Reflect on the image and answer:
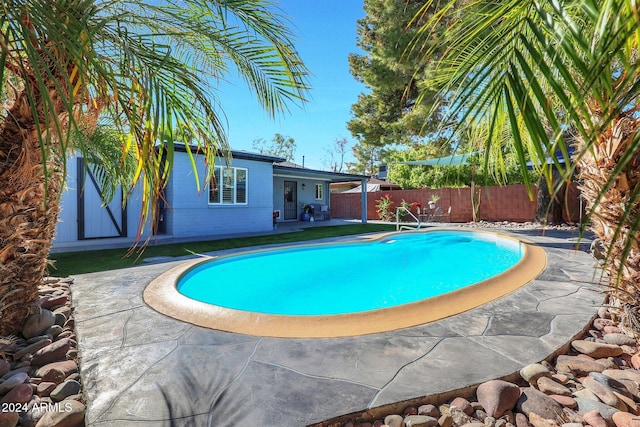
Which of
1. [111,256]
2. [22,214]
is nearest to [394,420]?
[22,214]

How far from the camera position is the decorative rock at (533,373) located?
240 centimetres

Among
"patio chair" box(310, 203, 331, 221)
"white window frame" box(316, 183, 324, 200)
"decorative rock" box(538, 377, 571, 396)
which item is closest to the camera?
"decorative rock" box(538, 377, 571, 396)

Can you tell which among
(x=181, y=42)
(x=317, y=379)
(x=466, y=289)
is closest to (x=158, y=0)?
(x=181, y=42)

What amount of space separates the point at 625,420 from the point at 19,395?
4107mm

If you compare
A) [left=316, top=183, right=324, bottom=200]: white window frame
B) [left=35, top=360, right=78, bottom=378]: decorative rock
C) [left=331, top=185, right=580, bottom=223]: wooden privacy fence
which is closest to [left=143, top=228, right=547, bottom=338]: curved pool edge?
[left=35, top=360, right=78, bottom=378]: decorative rock

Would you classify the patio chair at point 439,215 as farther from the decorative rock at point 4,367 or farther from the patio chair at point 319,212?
the decorative rock at point 4,367

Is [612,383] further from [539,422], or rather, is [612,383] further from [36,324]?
[36,324]

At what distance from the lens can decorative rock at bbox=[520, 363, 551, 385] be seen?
2.40 m

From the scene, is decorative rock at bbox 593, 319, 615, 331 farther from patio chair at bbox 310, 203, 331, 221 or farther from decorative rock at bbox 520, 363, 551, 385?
patio chair at bbox 310, 203, 331, 221

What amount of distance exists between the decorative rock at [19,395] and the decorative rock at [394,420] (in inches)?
100

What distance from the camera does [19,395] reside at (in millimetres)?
2275

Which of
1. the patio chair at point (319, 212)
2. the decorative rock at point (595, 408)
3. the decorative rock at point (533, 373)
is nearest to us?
the decorative rock at point (595, 408)

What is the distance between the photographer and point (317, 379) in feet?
Result: 7.80

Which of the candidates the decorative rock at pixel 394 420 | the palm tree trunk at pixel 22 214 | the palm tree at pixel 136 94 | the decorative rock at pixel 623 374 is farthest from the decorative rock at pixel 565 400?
the palm tree trunk at pixel 22 214
